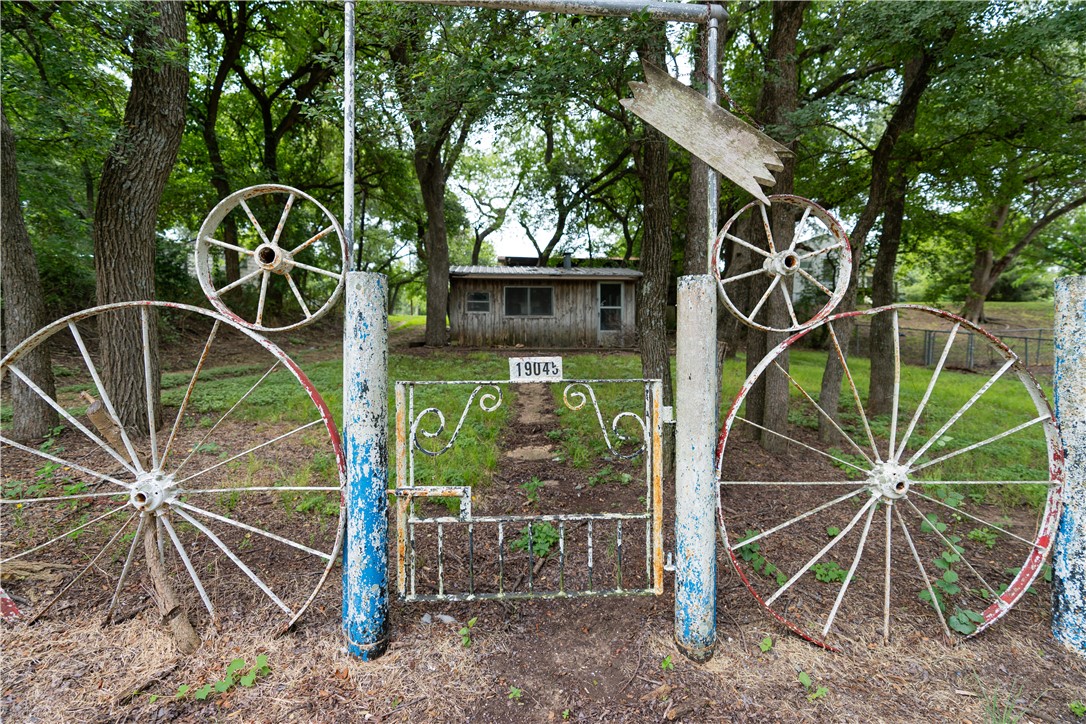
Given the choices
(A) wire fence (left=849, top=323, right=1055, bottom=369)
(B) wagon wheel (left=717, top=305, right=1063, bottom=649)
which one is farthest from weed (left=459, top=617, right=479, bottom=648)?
(A) wire fence (left=849, top=323, right=1055, bottom=369)

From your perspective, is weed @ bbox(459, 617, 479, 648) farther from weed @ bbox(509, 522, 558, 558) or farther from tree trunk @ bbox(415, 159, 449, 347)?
tree trunk @ bbox(415, 159, 449, 347)

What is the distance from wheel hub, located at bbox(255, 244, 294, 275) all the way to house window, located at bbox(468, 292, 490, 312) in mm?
12252

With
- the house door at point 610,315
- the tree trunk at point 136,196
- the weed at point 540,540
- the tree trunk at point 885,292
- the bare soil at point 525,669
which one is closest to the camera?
the bare soil at point 525,669

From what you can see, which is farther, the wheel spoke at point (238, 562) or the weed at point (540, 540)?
the weed at point (540, 540)

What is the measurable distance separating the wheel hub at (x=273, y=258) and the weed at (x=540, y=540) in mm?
1948

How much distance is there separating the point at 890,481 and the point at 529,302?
41.8 ft

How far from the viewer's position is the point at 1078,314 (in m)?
2.21

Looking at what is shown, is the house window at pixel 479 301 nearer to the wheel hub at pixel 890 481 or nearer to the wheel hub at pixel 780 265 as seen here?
the wheel hub at pixel 780 265

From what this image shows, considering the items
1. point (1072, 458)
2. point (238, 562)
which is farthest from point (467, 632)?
point (1072, 458)

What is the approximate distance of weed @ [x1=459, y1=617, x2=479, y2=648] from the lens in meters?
2.26

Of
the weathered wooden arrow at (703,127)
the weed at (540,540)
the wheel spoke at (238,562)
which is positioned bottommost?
the weed at (540,540)

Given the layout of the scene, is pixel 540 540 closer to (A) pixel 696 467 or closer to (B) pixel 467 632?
(B) pixel 467 632

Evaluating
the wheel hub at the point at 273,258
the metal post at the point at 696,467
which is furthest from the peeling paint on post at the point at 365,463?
the metal post at the point at 696,467

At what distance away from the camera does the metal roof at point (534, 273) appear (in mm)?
14125
